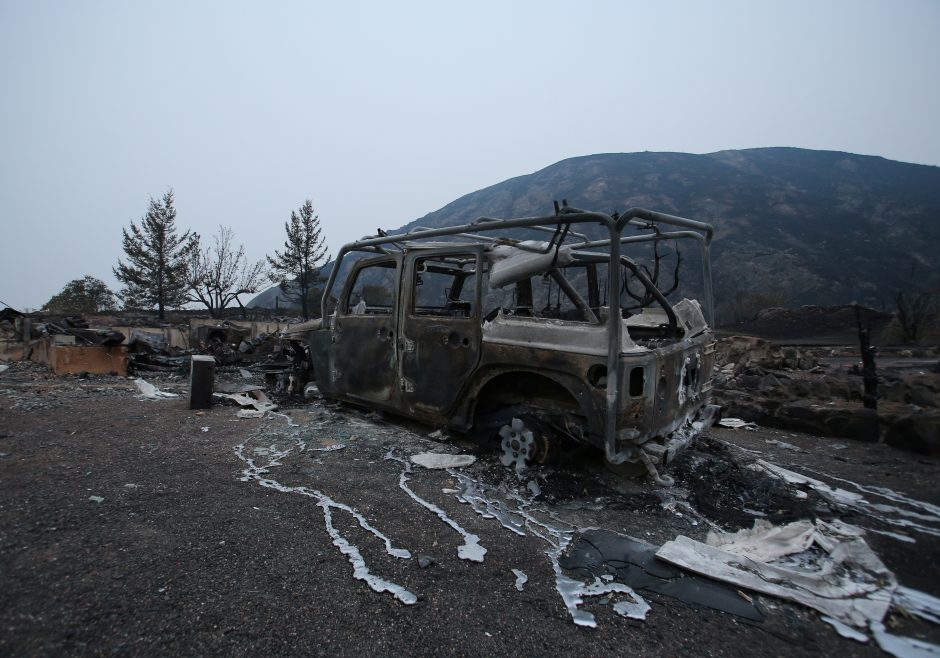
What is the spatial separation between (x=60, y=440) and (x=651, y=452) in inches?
183

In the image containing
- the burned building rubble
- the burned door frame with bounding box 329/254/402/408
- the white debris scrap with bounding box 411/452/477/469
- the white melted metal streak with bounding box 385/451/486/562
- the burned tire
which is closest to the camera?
the white melted metal streak with bounding box 385/451/486/562

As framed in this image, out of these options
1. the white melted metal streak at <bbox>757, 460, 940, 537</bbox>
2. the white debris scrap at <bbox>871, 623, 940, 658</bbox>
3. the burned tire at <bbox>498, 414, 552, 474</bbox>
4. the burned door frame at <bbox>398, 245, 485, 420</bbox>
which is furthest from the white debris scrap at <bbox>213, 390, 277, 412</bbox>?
the white debris scrap at <bbox>871, 623, 940, 658</bbox>

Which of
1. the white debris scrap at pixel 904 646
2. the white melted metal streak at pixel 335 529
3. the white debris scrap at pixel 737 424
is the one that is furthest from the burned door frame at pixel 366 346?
the white debris scrap at pixel 737 424

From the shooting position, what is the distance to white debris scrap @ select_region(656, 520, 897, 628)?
6.64 ft

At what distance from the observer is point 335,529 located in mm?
2600

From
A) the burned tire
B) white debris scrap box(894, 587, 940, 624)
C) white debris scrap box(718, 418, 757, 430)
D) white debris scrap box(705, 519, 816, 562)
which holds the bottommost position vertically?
white debris scrap box(718, 418, 757, 430)

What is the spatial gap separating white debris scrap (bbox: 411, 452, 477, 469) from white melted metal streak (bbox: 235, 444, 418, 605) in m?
0.86

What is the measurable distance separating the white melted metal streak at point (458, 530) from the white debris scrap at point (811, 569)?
2.99ft

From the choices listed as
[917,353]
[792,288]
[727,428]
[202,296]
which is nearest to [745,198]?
[792,288]

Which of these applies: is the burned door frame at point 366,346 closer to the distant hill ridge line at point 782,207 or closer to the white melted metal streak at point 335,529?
the white melted metal streak at point 335,529

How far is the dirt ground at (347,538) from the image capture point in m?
1.79

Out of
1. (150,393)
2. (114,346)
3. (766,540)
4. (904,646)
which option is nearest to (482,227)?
(766,540)

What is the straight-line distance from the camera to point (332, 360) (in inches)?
203

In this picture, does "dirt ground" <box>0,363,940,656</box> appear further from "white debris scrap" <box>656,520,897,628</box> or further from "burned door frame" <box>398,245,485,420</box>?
"burned door frame" <box>398,245,485,420</box>
